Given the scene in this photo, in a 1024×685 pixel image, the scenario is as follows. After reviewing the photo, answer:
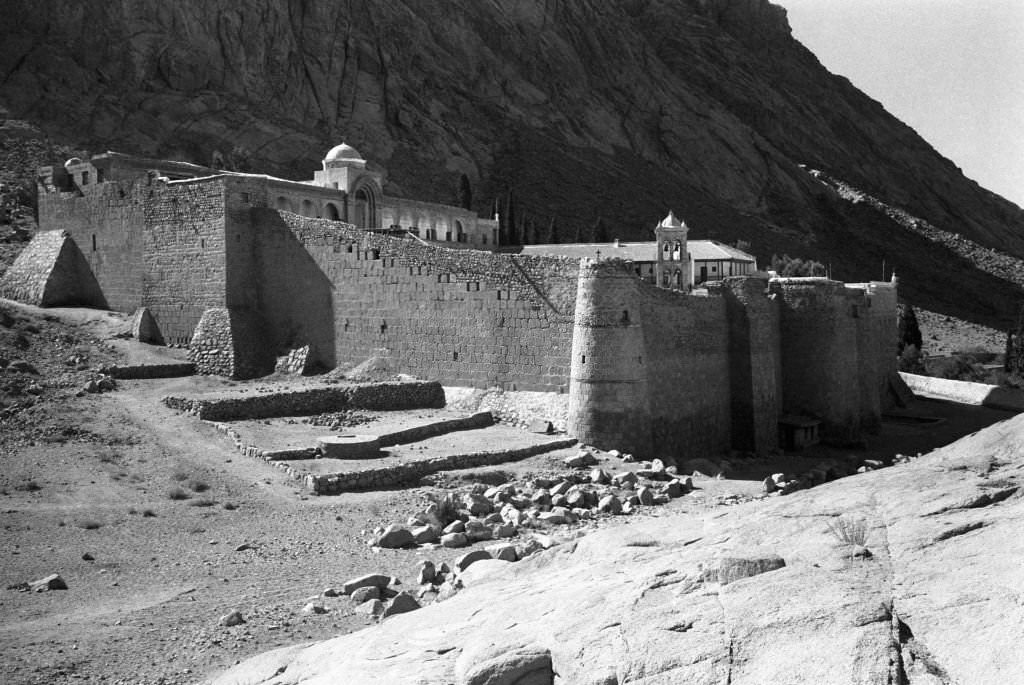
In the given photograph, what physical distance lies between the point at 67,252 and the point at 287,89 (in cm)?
5439

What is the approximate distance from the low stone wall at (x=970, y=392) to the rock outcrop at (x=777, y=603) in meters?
35.6

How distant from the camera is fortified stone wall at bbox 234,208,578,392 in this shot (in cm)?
2522

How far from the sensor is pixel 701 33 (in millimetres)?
134750

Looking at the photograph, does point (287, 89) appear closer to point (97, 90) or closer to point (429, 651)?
point (97, 90)

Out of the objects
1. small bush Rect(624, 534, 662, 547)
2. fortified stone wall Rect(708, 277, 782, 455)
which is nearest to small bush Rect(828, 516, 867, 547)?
small bush Rect(624, 534, 662, 547)

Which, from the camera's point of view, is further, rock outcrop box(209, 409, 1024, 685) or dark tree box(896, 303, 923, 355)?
dark tree box(896, 303, 923, 355)

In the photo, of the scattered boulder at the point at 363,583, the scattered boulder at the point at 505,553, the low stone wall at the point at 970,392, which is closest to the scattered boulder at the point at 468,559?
the scattered boulder at the point at 505,553

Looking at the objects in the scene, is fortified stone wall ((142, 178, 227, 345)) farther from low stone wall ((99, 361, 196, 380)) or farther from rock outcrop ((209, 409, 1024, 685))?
rock outcrop ((209, 409, 1024, 685))

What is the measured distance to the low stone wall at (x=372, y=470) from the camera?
19750mm

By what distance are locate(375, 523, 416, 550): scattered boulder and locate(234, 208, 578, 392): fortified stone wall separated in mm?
8949

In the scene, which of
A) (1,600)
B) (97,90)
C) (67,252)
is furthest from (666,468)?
(97,90)

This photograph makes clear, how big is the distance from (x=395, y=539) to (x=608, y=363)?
8721 millimetres

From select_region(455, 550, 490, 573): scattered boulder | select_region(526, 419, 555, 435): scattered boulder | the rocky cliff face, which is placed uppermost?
the rocky cliff face

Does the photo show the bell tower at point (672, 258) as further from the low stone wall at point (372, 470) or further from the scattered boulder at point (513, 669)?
the scattered boulder at point (513, 669)
